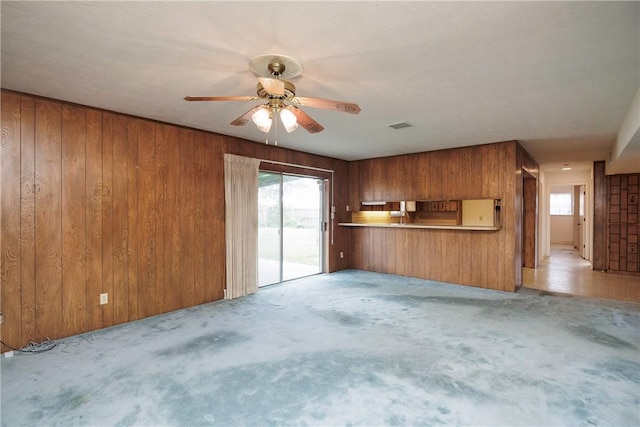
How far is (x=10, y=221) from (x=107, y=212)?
2.69 feet

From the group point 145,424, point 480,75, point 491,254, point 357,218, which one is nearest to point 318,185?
point 357,218

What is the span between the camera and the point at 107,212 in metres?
3.74

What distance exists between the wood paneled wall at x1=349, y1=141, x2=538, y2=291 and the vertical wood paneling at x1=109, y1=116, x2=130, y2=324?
4642 mm

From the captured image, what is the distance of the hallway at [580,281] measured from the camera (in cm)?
525

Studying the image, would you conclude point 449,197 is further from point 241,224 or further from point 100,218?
point 100,218

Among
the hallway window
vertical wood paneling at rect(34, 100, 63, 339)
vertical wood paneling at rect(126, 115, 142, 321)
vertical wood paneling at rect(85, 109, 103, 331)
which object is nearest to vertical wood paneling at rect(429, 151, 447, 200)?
vertical wood paneling at rect(126, 115, 142, 321)

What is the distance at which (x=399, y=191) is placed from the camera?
260 inches

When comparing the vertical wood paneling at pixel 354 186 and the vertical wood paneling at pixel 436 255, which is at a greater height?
the vertical wood paneling at pixel 354 186

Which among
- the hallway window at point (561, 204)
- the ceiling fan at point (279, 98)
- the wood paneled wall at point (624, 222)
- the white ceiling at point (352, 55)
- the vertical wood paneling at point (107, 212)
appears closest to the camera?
the white ceiling at point (352, 55)

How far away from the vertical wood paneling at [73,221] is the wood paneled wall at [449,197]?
5078mm

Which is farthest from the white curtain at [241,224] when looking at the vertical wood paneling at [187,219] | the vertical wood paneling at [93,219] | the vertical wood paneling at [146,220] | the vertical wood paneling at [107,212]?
the vertical wood paneling at [93,219]

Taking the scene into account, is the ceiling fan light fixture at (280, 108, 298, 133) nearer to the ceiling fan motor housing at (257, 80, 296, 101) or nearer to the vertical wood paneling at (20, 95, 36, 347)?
the ceiling fan motor housing at (257, 80, 296, 101)

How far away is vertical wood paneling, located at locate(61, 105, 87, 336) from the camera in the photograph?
3.43 metres

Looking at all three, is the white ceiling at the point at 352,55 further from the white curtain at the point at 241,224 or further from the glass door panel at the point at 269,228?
the glass door panel at the point at 269,228
